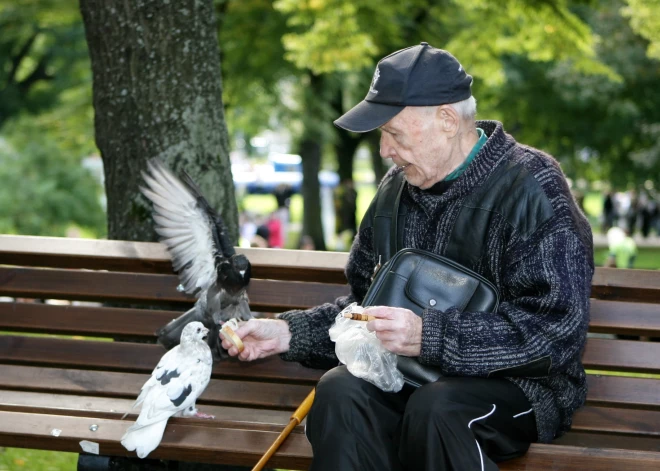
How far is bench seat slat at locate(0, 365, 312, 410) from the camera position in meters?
3.82

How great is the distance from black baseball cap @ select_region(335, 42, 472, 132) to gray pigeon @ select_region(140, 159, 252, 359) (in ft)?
3.40

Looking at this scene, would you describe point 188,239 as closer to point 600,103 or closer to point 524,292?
point 524,292

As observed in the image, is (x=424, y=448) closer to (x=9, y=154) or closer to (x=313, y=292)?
(x=313, y=292)

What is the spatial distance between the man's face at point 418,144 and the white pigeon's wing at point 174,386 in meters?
1.11

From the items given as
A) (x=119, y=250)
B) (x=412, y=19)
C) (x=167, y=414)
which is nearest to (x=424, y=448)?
(x=167, y=414)

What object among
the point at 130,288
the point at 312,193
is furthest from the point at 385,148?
the point at 312,193

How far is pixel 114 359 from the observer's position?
4.03m

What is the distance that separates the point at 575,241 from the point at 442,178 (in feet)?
1.73

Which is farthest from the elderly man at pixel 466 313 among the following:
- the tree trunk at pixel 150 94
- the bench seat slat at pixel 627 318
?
the tree trunk at pixel 150 94

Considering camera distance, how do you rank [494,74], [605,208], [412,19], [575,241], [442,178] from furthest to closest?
[605,208] < [412,19] < [494,74] < [442,178] < [575,241]

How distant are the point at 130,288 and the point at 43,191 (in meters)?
18.2

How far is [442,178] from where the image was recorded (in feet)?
10.3

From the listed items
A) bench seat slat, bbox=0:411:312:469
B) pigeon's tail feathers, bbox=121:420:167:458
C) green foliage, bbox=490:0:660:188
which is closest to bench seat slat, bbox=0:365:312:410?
bench seat slat, bbox=0:411:312:469

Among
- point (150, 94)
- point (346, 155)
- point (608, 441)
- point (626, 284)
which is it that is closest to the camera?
point (608, 441)
